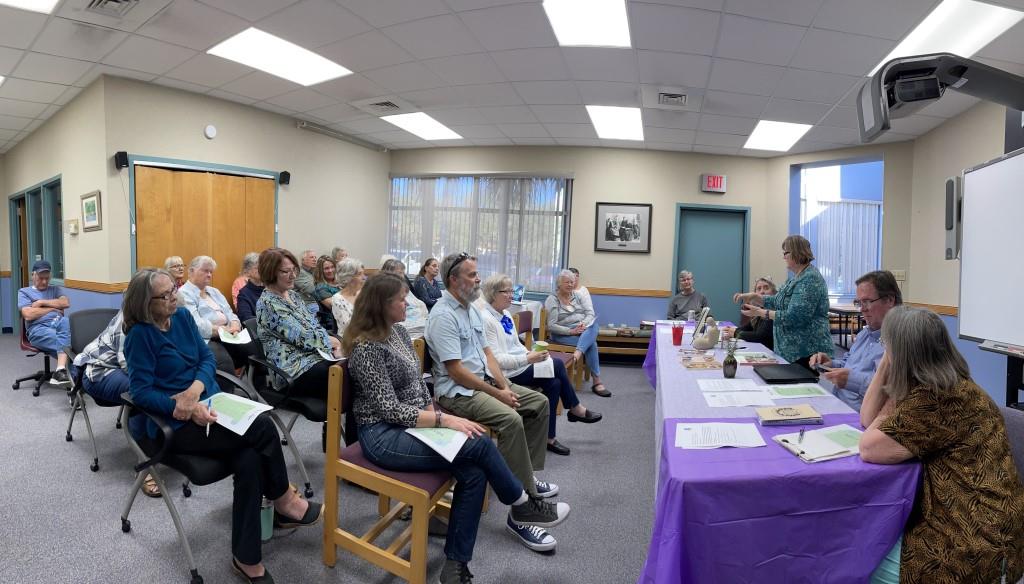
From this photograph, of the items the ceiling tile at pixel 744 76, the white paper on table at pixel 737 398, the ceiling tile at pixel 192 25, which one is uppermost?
the ceiling tile at pixel 192 25

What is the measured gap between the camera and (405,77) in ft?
13.5

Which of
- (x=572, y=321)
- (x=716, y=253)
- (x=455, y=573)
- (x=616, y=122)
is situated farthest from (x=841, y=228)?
(x=455, y=573)

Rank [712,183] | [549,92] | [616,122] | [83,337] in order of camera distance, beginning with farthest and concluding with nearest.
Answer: [712,183]
[616,122]
[549,92]
[83,337]

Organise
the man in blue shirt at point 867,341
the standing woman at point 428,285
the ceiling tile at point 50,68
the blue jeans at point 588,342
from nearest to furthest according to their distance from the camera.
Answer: the man in blue shirt at point 867,341, the ceiling tile at point 50,68, the blue jeans at point 588,342, the standing woman at point 428,285

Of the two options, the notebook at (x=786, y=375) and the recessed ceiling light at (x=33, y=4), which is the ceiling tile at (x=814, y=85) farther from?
the recessed ceiling light at (x=33, y=4)

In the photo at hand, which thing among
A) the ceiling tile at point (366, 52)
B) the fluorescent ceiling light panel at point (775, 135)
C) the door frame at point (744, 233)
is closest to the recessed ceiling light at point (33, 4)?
the ceiling tile at point (366, 52)

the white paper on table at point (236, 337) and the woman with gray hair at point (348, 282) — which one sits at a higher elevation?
the woman with gray hair at point (348, 282)

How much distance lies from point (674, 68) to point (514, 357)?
8.47ft

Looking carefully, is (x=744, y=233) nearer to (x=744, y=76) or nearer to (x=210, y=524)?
(x=744, y=76)

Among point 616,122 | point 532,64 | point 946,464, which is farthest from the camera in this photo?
point 616,122

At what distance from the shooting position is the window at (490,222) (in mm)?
6621

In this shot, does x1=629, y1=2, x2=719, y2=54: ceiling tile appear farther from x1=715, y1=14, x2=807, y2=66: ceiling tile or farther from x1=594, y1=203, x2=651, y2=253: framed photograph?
x1=594, y1=203, x2=651, y2=253: framed photograph

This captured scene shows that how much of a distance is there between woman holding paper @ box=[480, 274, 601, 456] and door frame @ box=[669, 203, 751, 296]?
3.66 m

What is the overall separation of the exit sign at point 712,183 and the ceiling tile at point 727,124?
3.35ft
